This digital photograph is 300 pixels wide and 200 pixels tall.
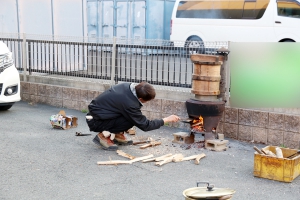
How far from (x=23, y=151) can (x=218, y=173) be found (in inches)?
120

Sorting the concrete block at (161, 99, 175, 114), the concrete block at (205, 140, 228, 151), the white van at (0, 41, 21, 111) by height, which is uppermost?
the white van at (0, 41, 21, 111)

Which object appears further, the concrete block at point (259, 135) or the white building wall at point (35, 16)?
the white building wall at point (35, 16)

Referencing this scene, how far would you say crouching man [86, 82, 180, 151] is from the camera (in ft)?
22.0

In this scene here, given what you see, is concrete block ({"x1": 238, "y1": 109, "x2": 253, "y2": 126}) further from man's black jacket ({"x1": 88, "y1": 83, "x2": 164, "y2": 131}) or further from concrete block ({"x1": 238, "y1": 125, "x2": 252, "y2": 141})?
man's black jacket ({"x1": 88, "y1": 83, "x2": 164, "y2": 131})

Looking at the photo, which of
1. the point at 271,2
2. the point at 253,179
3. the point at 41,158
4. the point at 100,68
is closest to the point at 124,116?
the point at 41,158

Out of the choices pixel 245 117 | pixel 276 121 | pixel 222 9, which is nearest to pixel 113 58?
pixel 245 117

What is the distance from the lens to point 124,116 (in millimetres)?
6918

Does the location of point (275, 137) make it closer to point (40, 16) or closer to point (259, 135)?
point (259, 135)

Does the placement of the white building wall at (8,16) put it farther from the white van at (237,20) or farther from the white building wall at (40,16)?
the white van at (237,20)

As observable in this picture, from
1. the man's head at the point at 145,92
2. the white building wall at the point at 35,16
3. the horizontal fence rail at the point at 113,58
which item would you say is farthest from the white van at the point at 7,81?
the man's head at the point at 145,92

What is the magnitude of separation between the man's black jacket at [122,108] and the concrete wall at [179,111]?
1688mm

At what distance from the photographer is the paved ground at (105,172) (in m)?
5.23

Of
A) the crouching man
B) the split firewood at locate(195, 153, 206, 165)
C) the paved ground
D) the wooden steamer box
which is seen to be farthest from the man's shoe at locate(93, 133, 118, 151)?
the wooden steamer box

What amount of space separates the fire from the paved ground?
31cm
